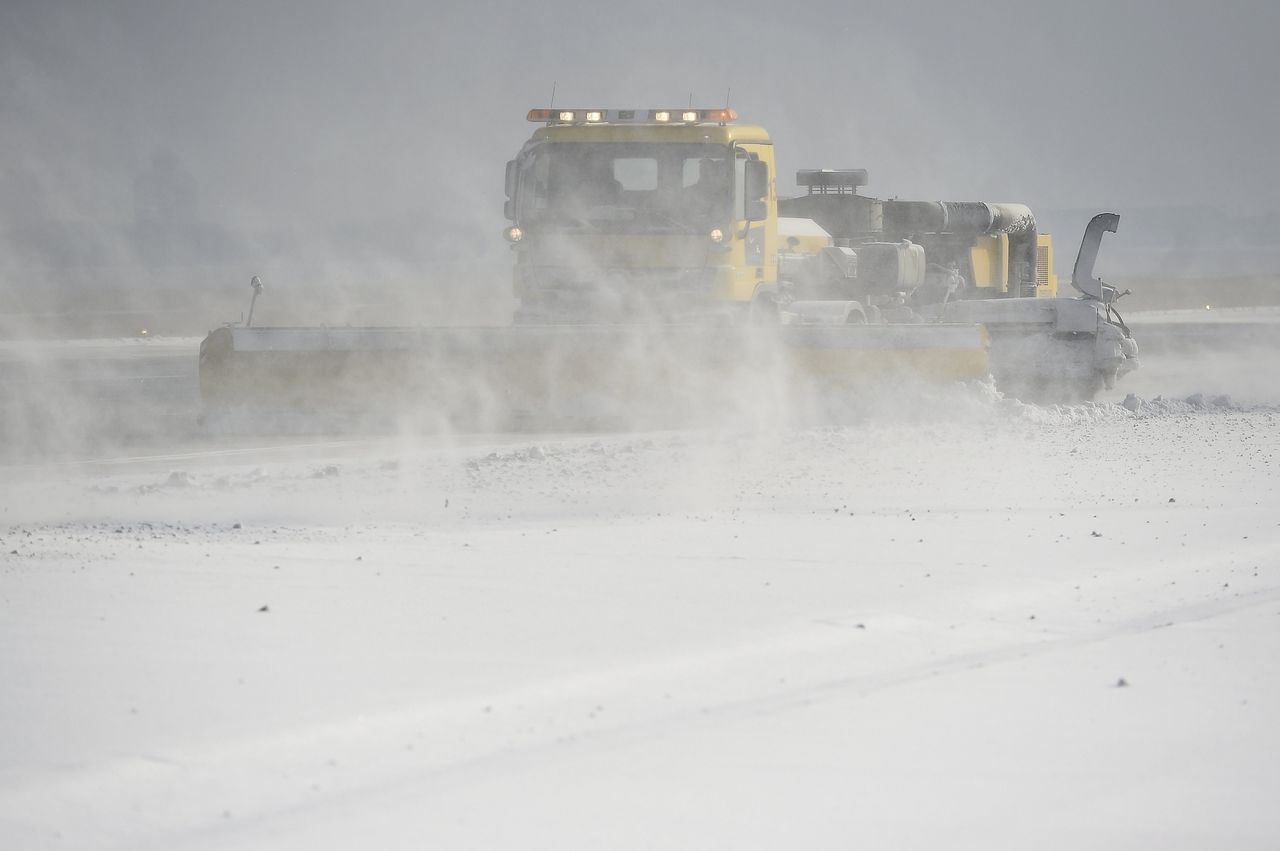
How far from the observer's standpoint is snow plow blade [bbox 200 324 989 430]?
37.9 feet

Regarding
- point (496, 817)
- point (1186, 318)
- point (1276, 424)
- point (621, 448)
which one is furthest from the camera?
point (1186, 318)

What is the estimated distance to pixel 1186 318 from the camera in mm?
43875

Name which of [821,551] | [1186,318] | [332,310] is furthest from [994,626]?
[332,310]

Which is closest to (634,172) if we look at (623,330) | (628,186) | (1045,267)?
(628,186)

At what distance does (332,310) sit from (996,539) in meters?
48.5

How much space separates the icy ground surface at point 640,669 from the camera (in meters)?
3.46

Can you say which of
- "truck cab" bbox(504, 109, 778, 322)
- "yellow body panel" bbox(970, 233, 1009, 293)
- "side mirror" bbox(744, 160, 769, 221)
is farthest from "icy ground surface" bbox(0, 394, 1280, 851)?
"yellow body panel" bbox(970, 233, 1009, 293)

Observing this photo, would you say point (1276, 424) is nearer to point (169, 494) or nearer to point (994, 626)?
point (994, 626)

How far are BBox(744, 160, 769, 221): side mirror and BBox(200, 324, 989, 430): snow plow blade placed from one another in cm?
111

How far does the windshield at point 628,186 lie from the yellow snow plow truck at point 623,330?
0.04ft

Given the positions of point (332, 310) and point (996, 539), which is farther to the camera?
point (332, 310)

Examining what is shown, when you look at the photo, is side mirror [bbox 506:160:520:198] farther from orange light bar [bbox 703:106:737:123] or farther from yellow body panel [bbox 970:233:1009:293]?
yellow body panel [bbox 970:233:1009:293]

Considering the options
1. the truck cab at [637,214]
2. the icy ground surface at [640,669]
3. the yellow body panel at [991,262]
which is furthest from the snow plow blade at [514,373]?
the yellow body panel at [991,262]

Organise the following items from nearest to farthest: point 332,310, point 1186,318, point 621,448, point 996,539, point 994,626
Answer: point 994,626 → point 996,539 → point 621,448 → point 1186,318 → point 332,310
